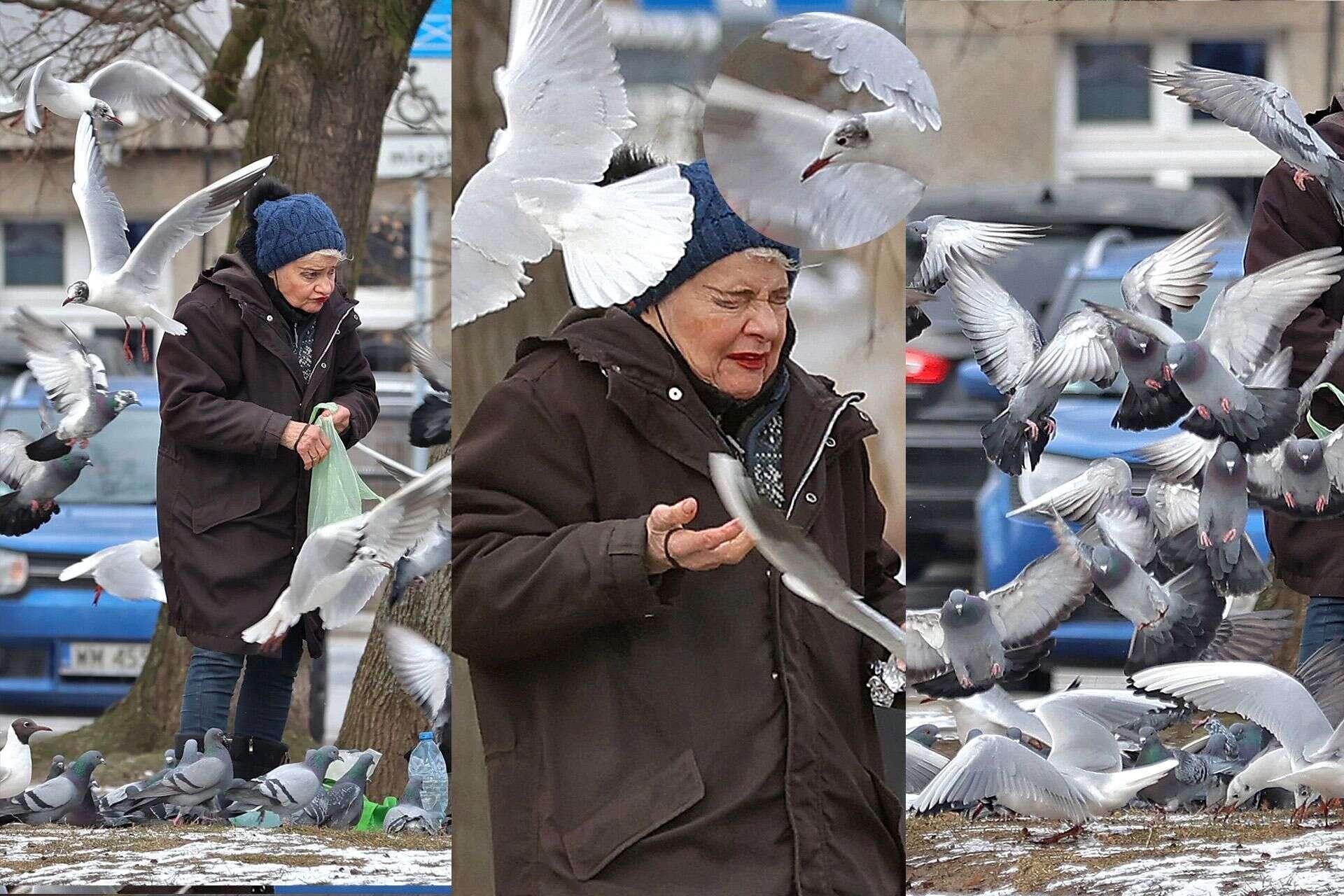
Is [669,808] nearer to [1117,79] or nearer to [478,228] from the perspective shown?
[478,228]

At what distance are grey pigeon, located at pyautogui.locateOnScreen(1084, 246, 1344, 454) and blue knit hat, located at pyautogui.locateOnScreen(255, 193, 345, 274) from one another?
1.72 metres

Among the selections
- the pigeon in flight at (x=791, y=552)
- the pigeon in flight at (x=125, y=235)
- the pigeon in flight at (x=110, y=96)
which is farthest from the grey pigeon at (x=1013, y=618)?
the pigeon in flight at (x=110, y=96)

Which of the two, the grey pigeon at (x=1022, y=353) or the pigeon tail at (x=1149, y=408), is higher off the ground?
the grey pigeon at (x=1022, y=353)

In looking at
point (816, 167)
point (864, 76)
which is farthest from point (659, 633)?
point (864, 76)

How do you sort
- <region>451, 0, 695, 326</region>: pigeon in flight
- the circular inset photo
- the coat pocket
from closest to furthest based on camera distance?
the coat pocket
the circular inset photo
<region>451, 0, 695, 326</region>: pigeon in flight

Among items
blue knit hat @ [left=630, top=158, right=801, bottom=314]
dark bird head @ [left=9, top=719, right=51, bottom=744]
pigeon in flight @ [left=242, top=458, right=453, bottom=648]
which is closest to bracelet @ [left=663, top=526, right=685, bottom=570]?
blue knit hat @ [left=630, top=158, right=801, bottom=314]

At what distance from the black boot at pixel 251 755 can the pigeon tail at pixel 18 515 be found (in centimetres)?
66

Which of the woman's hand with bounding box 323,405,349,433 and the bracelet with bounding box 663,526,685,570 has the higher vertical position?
the woman's hand with bounding box 323,405,349,433

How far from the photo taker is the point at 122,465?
382cm

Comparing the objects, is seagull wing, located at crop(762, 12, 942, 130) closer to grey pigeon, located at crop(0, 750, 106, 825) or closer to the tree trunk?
the tree trunk

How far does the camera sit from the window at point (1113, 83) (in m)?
3.83

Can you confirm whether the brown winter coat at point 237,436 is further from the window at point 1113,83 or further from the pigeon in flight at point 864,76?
the window at point 1113,83

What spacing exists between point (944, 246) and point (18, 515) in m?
2.18

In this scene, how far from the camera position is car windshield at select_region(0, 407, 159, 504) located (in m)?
3.79
